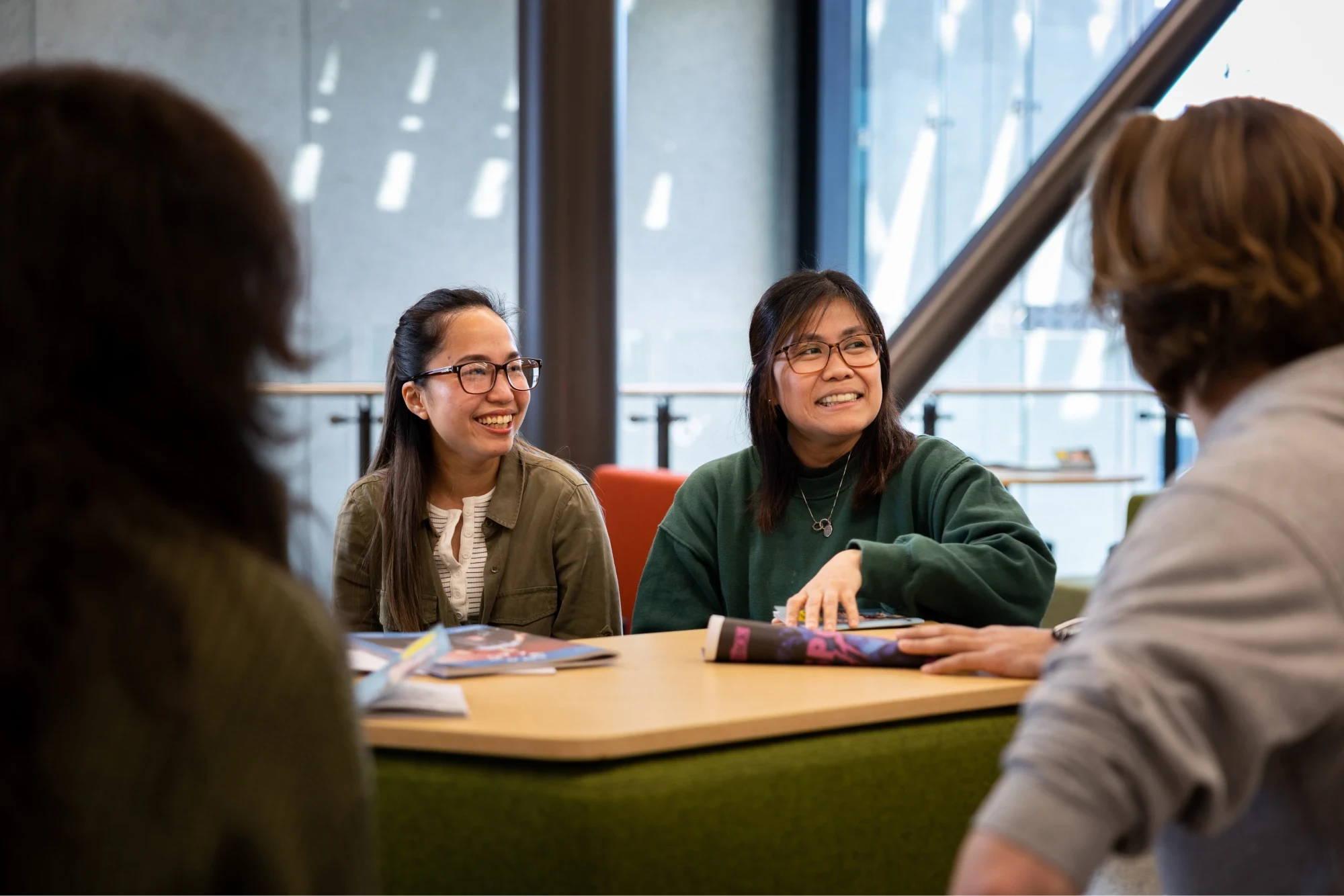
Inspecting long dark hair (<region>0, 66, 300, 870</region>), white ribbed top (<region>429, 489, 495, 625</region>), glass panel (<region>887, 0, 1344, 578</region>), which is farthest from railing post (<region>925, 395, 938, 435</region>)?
long dark hair (<region>0, 66, 300, 870</region>)

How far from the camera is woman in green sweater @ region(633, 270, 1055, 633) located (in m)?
2.27

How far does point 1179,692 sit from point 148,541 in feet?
2.07

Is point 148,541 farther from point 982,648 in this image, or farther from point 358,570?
point 358,570

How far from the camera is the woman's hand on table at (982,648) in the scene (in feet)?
5.42

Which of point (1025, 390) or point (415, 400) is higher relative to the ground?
point (415, 400)

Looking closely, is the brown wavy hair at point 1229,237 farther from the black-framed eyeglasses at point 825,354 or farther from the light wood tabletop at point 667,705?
the black-framed eyeglasses at point 825,354

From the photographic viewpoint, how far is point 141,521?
73 cm

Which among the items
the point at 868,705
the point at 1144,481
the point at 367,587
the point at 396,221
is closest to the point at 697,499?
the point at 367,587

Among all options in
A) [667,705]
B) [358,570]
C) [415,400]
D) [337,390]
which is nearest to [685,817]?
[667,705]

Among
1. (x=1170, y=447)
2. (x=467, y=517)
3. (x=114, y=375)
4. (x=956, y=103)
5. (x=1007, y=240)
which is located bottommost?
(x=1170, y=447)

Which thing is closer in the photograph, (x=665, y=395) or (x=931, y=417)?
(x=665, y=395)

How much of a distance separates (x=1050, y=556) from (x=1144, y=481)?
5.49 meters

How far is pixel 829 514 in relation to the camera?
233 centimetres

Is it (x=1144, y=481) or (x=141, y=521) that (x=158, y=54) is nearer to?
(x=1144, y=481)
